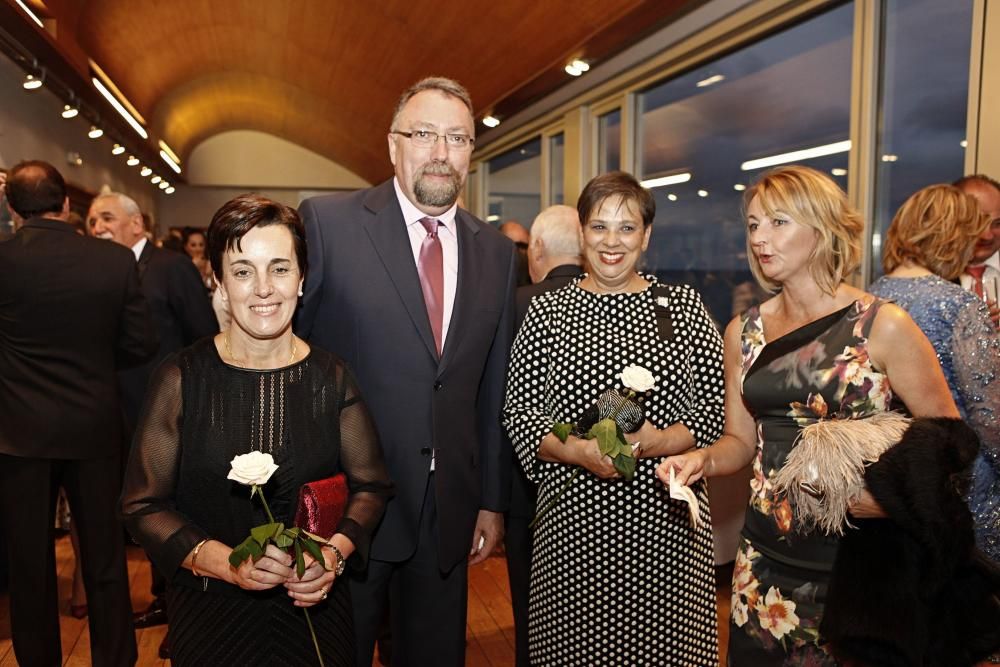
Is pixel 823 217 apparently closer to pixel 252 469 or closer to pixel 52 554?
pixel 252 469

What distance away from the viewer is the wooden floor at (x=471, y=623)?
382 cm

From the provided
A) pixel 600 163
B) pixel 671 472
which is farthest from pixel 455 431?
pixel 600 163

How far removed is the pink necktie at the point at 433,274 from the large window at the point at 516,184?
7014 millimetres

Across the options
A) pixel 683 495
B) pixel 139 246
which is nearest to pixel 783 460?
pixel 683 495

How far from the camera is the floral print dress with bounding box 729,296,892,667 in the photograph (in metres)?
1.97

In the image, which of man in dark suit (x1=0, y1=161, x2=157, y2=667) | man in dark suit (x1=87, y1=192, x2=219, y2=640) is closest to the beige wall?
man in dark suit (x1=87, y1=192, x2=219, y2=640)

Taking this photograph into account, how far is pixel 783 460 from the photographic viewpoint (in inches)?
81.0

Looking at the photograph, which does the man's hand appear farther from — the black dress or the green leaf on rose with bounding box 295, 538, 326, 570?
the green leaf on rose with bounding box 295, 538, 326, 570

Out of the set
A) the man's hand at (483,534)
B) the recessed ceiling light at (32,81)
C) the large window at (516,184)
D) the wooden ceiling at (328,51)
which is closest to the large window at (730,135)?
the wooden ceiling at (328,51)

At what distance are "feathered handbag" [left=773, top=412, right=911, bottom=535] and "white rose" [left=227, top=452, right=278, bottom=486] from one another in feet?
3.95

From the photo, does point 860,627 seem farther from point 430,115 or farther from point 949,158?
point 949,158

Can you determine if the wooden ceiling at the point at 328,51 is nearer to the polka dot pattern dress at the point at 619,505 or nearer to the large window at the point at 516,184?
the large window at the point at 516,184

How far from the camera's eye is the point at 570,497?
2.44m

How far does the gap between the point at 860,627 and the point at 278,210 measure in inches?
65.9
